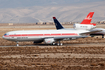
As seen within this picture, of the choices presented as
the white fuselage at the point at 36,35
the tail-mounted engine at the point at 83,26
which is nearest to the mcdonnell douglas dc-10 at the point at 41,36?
the white fuselage at the point at 36,35

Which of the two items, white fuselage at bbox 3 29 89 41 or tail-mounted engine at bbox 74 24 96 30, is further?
tail-mounted engine at bbox 74 24 96 30

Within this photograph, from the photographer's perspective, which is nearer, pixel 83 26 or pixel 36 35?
pixel 36 35

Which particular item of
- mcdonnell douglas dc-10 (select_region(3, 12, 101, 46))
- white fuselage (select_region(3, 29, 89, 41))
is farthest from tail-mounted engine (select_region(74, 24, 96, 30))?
white fuselage (select_region(3, 29, 89, 41))

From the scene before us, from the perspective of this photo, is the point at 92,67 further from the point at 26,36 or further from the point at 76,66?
the point at 26,36

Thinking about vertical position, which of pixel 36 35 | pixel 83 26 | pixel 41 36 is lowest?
pixel 41 36

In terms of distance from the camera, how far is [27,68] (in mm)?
25312

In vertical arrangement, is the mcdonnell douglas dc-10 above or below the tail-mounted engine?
below

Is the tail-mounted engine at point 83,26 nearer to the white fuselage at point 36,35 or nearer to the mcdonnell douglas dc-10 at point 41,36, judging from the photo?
the mcdonnell douglas dc-10 at point 41,36

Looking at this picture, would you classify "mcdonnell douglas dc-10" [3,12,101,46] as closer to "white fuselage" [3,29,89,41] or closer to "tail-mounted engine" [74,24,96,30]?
"white fuselage" [3,29,89,41]

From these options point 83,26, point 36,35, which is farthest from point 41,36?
point 83,26

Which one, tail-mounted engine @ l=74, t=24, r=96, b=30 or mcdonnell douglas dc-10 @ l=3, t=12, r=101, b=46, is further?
tail-mounted engine @ l=74, t=24, r=96, b=30

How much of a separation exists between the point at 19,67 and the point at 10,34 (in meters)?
22.4

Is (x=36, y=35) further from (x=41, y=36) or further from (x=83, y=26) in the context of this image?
(x=83, y=26)

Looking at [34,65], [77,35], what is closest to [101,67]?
[34,65]
